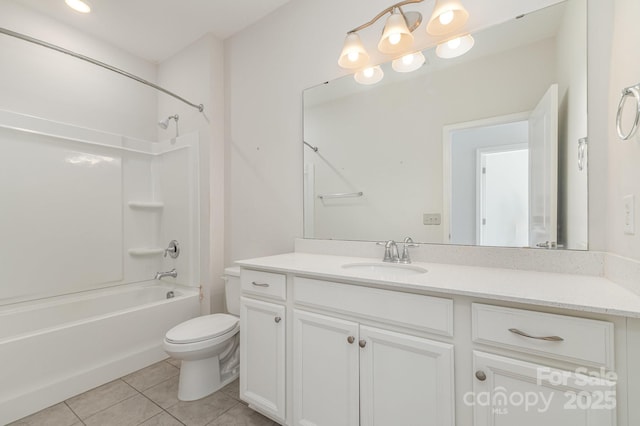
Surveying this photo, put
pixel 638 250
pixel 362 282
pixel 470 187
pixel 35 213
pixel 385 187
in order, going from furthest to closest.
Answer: pixel 35 213, pixel 385 187, pixel 470 187, pixel 362 282, pixel 638 250

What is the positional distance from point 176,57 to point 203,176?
51.6 inches

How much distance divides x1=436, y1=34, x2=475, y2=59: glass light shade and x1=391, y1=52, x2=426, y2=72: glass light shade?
3.7 inches

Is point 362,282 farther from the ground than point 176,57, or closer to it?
closer to it

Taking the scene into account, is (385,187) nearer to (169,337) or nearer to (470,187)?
(470,187)

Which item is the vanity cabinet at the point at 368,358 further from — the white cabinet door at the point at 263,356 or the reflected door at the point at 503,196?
the reflected door at the point at 503,196

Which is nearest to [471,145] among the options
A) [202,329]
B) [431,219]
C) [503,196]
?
[503,196]

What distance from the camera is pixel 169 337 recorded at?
5.47 feet

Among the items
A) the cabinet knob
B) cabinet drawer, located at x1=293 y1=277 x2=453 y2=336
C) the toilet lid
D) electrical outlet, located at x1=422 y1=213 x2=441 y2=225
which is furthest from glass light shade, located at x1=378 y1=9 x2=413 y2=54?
the toilet lid

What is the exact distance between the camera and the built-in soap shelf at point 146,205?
105 inches

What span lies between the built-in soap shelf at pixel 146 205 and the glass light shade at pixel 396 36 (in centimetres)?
245

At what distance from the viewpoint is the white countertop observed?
755 mm

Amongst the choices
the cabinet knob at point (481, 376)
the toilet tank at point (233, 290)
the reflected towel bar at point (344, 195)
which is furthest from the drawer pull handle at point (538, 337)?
the toilet tank at point (233, 290)

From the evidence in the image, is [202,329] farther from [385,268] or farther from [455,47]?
[455,47]

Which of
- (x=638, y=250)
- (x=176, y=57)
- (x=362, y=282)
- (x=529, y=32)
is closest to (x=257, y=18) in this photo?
(x=176, y=57)
